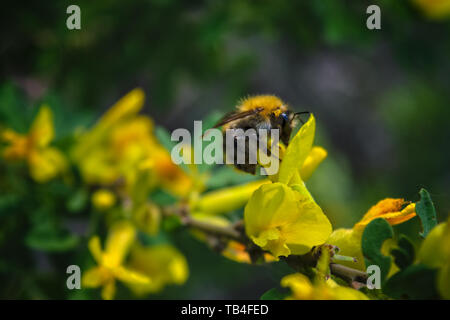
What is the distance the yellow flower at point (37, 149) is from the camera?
4.41ft

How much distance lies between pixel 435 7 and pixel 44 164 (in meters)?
→ 1.65

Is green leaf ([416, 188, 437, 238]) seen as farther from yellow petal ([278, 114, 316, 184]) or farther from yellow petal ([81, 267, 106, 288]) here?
yellow petal ([81, 267, 106, 288])

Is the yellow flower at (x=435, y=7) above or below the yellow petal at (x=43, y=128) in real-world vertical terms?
above

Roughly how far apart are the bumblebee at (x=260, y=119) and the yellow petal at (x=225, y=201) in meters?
0.19

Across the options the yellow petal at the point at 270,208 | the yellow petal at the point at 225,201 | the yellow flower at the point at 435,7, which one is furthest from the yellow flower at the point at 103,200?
the yellow flower at the point at 435,7

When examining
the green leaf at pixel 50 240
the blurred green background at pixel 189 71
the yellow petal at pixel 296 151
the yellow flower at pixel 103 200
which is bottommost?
the green leaf at pixel 50 240

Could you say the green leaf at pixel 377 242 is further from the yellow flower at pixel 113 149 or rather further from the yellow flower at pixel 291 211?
the yellow flower at pixel 113 149

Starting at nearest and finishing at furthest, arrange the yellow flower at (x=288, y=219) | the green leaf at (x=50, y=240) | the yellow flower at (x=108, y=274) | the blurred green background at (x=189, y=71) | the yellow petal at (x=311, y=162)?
A: 1. the yellow flower at (x=288, y=219)
2. the yellow petal at (x=311, y=162)
3. the yellow flower at (x=108, y=274)
4. the green leaf at (x=50, y=240)
5. the blurred green background at (x=189, y=71)

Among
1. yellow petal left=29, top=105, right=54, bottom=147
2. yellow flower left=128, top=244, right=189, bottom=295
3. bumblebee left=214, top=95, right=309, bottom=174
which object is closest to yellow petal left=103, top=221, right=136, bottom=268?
yellow flower left=128, top=244, right=189, bottom=295

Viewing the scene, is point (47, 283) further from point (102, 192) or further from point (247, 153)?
point (247, 153)

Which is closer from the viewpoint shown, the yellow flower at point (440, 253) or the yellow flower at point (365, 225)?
the yellow flower at point (440, 253)

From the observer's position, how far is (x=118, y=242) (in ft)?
4.34

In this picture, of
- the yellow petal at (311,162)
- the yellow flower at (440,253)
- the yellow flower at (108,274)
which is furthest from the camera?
the yellow flower at (108,274)

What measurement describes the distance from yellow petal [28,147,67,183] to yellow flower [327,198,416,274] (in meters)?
0.90
